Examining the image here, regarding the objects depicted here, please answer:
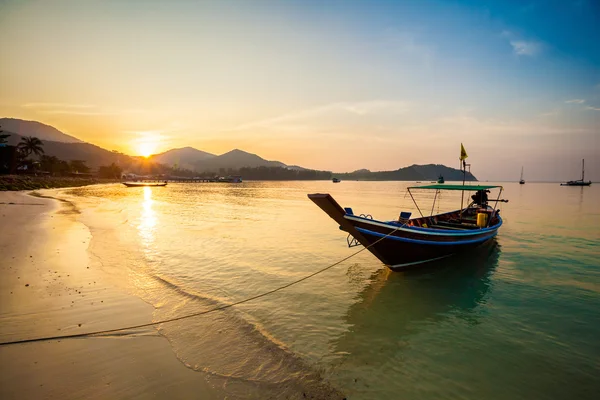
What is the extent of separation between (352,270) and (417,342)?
5.90m

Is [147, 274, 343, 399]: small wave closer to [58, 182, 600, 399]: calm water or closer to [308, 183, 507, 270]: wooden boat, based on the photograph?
[58, 182, 600, 399]: calm water

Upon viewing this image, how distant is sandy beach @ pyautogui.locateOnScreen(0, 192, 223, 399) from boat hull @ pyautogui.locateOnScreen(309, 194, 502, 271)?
18.7 feet

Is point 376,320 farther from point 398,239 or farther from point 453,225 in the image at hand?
point 453,225

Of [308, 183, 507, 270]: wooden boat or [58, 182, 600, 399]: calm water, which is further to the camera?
[308, 183, 507, 270]: wooden boat

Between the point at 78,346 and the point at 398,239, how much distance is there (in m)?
10.1

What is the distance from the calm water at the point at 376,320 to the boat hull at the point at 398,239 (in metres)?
0.84

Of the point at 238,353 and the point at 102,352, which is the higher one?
the point at 102,352

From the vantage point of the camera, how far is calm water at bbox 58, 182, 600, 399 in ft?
18.9

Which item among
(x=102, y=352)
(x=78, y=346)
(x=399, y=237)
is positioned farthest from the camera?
(x=399, y=237)

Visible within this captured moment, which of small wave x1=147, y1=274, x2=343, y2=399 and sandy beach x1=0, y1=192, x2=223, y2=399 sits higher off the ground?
sandy beach x1=0, y1=192, x2=223, y2=399

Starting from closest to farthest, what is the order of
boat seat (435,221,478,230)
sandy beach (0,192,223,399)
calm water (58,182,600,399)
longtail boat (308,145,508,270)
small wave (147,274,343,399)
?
sandy beach (0,192,223,399) → small wave (147,274,343,399) → calm water (58,182,600,399) → longtail boat (308,145,508,270) → boat seat (435,221,478,230)

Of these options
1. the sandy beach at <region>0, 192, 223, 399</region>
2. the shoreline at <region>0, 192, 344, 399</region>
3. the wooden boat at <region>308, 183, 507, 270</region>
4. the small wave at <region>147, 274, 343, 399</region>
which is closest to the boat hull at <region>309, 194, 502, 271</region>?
the wooden boat at <region>308, 183, 507, 270</region>

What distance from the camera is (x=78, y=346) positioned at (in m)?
6.04

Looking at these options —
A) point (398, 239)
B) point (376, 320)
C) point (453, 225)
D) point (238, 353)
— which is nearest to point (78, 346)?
point (238, 353)
